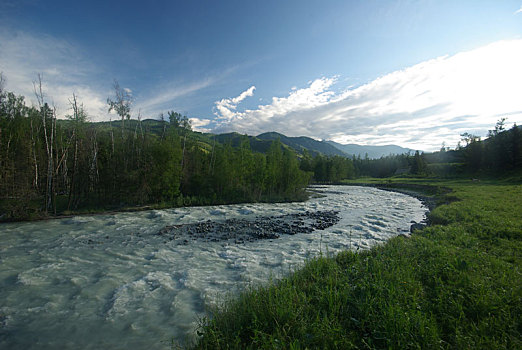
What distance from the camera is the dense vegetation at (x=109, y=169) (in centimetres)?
1622

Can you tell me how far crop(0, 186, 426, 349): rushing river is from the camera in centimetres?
479

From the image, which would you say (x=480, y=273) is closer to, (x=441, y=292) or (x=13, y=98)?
(x=441, y=292)

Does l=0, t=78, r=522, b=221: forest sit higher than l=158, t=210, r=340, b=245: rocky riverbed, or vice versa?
l=0, t=78, r=522, b=221: forest

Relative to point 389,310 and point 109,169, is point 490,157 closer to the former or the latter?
point 389,310

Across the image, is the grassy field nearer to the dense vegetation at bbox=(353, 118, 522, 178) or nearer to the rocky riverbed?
the rocky riverbed

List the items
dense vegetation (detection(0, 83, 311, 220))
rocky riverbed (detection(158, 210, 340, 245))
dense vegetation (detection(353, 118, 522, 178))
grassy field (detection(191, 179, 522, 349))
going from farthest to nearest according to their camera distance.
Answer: dense vegetation (detection(353, 118, 522, 178)), dense vegetation (detection(0, 83, 311, 220)), rocky riverbed (detection(158, 210, 340, 245)), grassy field (detection(191, 179, 522, 349))

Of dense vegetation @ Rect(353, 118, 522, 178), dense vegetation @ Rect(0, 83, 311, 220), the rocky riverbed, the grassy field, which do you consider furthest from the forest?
dense vegetation @ Rect(353, 118, 522, 178)

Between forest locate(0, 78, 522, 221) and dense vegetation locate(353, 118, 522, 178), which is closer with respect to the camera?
forest locate(0, 78, 522, 221)

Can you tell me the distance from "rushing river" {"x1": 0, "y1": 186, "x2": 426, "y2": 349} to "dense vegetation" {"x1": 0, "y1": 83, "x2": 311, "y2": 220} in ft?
14.2

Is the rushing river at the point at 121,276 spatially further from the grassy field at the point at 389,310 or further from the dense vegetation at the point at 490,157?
the dense vegetation at the point at 490,157

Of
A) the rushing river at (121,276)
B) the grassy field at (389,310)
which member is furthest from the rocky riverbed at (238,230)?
the grassy field at (389,310)

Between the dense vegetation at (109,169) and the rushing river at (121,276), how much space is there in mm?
4334

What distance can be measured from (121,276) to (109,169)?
17707mm

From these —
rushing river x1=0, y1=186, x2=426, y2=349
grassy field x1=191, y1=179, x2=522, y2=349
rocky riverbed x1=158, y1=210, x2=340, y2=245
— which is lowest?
rocky riverbed x1=158, y1=210, x2=340, y2=245
